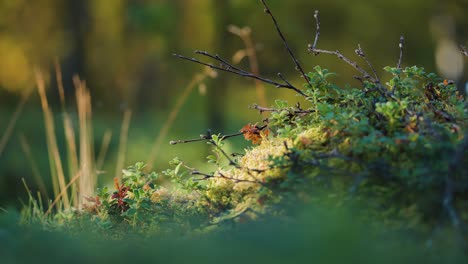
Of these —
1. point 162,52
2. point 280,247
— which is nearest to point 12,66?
point 162,52

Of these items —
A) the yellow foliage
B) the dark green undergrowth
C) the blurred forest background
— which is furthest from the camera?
the yellow foliage

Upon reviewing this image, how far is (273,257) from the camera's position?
1.54 meters

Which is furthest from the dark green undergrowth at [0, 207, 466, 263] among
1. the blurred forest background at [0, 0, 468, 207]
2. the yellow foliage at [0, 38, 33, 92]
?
the yellow foliage at [0, 38, 33, 92]

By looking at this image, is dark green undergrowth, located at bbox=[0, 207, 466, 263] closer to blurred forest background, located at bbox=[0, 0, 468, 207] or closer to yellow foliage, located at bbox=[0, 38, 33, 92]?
blurred forest background, located at bbox=[0, 0, 468, 207]

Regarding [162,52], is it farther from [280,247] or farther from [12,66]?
[280,247]

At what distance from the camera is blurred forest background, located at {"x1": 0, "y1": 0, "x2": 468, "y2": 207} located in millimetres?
9938

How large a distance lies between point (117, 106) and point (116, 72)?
5.71 ft

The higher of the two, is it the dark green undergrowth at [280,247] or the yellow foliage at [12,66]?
the yellow foliage at [12,66]

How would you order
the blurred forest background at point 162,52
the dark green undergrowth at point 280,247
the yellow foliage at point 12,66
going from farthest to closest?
the yellow foliage at point 12,66 → the blurred forest background at point 162,52 → the dark green undergrowth at point 280,247

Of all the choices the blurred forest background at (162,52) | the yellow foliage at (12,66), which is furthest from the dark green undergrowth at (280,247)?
Result: the yellow foliage at (12,66)

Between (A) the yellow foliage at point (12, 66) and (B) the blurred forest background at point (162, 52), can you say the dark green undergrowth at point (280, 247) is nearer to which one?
(B) the blurred forest background at point (162, 52)

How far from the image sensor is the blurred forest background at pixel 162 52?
994 centimetres

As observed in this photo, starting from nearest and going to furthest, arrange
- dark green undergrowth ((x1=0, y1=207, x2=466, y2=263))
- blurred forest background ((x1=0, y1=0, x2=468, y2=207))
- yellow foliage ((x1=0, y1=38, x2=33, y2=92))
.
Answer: dark green undergrowth ((x1=0, y1=207, x2=466, y2=263)), blurred forest background ((x1=0, y1=0, x2=468, y2=207)), yellow foliage ((x1=0, y1=38, x2=33, y2=92))

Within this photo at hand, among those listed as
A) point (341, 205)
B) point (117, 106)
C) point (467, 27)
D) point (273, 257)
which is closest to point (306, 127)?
point (341, 205)
